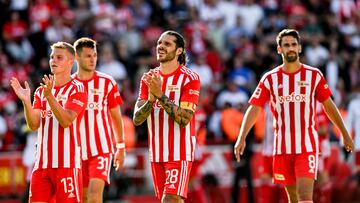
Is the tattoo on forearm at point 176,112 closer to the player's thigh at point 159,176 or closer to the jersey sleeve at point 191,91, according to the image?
the jersey sleeve at point 191,91

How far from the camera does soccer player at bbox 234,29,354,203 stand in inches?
557

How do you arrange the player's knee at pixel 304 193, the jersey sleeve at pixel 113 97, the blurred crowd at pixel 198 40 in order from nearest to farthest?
the player's knee at pixel 304 193
the jersey sleeve at pixel 113 97
the blurred crowd at pixel 198 40

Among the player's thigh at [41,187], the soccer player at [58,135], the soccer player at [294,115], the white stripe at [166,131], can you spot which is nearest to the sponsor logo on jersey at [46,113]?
the soccer player at [58,135]

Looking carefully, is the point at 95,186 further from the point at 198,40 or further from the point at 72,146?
the point at 198,40

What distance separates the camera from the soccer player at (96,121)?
14711 mm

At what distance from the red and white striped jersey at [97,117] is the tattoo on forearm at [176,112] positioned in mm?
2076

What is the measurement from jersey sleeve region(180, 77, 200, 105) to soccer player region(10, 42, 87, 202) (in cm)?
118

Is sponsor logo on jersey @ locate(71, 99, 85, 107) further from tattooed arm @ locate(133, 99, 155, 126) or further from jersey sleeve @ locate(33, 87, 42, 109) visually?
tattooed arm @ locate(133, 99, 155, 126)

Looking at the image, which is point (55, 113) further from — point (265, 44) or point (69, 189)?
point (265, 44)

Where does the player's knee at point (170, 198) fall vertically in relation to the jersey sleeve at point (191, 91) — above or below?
below

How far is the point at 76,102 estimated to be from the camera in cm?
1258

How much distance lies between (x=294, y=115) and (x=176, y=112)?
1969 millimetres

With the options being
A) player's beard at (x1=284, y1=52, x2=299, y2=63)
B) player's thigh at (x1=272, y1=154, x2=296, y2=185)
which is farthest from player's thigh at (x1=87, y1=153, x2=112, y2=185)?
player's beard at (x1=284, y1=52, x2=299, y2=63)

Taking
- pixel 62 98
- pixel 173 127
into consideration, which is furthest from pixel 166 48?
pixel 62 98
